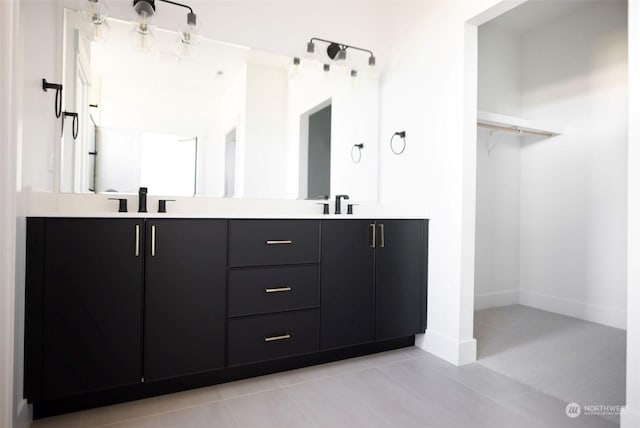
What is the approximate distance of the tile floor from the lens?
166cm

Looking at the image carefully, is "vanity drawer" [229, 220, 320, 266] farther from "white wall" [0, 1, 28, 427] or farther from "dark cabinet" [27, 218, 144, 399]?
"white wall" [0, 1, 28, 427]

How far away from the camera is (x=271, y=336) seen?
206 cm

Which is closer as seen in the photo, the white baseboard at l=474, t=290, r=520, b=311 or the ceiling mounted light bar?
the ceiling mounted light bar

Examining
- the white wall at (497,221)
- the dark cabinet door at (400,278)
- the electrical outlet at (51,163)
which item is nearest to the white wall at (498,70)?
Answer: the white wall at (497,221)

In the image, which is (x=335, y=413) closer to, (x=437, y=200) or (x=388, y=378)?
(x=388, y=378)

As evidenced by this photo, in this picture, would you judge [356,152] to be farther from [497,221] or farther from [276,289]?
[497,221]

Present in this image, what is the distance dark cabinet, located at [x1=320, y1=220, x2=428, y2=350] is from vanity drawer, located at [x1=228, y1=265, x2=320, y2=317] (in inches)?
3.6

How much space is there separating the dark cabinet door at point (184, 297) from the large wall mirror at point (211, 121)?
56cm

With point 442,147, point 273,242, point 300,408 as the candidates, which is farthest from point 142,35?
point 300,408

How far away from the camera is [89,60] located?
2.11 metres

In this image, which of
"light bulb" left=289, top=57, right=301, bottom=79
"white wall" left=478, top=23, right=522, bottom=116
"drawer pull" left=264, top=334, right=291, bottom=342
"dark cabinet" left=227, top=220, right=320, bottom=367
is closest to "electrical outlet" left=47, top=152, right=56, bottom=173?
"dark cabinet" left=227, top=220, right=320, bottom=367

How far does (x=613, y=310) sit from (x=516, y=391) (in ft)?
5.95

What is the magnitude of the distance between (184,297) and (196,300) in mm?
61

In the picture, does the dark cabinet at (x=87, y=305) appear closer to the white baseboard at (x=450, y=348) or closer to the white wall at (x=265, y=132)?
the white wall at (x=265, y=132)
